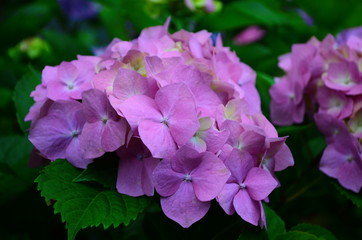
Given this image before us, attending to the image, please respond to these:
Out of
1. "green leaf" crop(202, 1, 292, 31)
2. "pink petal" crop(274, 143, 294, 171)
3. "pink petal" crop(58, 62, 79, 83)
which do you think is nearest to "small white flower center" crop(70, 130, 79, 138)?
"pink petal" crop(58, 62, 79, 83)

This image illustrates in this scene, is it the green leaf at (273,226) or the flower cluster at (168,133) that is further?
the green leaf at (273,226)

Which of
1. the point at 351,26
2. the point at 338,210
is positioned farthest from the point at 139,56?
the point at 351,26

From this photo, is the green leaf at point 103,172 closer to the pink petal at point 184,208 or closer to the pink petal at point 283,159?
the pink petal at point 184,208

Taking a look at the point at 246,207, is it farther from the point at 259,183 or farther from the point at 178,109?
the point at 178,109

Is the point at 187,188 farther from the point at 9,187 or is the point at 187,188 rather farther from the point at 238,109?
the point at 9,187

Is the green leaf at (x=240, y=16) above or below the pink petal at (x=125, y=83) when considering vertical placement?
below

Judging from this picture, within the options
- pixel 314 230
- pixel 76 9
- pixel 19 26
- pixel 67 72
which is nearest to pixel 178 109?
pixel 67 72

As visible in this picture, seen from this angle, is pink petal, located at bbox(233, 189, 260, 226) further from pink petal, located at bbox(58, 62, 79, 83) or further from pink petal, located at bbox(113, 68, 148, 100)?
pink petal, located at bbox(58, 62, 79, 83)

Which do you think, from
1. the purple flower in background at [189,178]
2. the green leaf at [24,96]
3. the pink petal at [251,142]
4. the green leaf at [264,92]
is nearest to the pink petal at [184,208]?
the purple flower in background at [189,178]
